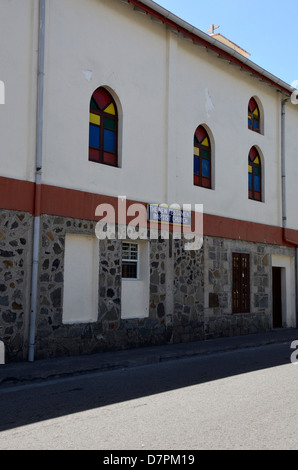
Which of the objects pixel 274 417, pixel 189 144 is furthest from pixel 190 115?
pixel 274 417

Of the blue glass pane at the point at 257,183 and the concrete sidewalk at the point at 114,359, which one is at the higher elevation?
the blue glass pane at the point at 257,183

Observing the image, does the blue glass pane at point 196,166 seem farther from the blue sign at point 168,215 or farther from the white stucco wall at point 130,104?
the blue sign at point 168,215

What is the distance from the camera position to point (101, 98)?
11555mm

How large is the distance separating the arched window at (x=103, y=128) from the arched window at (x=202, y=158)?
299 centimetres

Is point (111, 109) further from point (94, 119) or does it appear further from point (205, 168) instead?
point (205, 168)

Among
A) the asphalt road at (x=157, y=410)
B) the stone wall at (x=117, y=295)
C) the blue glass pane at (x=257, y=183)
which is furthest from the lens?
the blue glass pane at (x=257, y=183)

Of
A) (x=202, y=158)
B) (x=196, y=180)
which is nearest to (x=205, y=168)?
(x=202, y=158)

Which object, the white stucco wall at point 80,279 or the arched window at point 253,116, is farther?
the arched window at point 253,116

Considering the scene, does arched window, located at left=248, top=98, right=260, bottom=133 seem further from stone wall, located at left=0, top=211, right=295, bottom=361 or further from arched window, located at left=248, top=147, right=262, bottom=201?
stone wall, located at left=0, top=211, right=295, bottom=361

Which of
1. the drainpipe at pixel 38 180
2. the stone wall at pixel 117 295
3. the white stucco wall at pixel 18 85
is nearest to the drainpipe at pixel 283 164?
the stone wall at pixel 117 295

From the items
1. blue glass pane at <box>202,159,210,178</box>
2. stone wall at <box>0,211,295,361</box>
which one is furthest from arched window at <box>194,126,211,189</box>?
stone wall at <box>0,211,295,361</box>

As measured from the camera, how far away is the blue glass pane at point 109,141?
11.6 m

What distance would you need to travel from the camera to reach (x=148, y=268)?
39.5 ft
